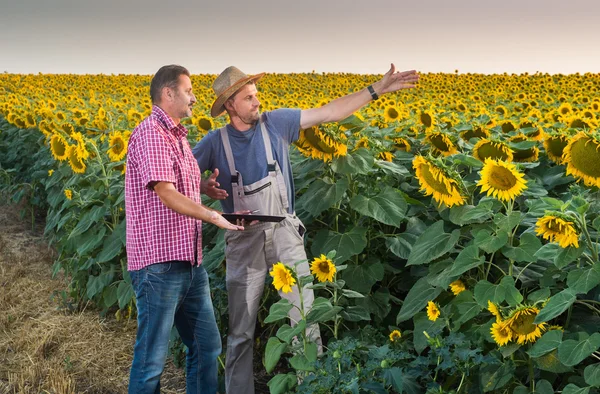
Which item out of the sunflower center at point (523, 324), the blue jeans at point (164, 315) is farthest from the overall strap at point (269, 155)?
the sunflower center at point (523, 324)

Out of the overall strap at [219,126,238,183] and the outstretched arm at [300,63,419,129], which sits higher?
the outstretched arm at [300,63,419,129]

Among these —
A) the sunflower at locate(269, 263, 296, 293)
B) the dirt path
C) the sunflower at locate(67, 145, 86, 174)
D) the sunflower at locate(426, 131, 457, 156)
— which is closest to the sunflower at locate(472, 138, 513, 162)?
the sunflower at locate(426, 131, 457, 156)

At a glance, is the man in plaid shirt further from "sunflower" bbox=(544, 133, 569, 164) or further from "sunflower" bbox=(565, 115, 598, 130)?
"sunflower" bbox=(565, 115, 598, 130)

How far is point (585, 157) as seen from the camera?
3.51 metres

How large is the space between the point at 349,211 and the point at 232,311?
953mm

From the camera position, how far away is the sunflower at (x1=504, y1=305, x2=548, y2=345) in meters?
2.80

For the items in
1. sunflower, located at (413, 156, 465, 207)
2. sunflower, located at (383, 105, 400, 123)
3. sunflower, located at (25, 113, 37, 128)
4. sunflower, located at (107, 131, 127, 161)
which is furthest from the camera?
sunflower, located at (25, 113, 37, 128)

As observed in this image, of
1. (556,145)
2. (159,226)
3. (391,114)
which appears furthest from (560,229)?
(391,114)

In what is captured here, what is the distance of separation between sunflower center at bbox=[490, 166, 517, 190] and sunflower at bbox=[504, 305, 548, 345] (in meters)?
0.54

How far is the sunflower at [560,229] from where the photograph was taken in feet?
8.24

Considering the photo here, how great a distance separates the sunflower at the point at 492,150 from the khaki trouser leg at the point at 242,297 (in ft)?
4.28

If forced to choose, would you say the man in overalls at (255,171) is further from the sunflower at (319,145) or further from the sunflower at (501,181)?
the sunflower at (501,181)

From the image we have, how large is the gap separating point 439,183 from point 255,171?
106 cm

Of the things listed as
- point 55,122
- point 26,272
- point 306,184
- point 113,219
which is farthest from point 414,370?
point 55,122
